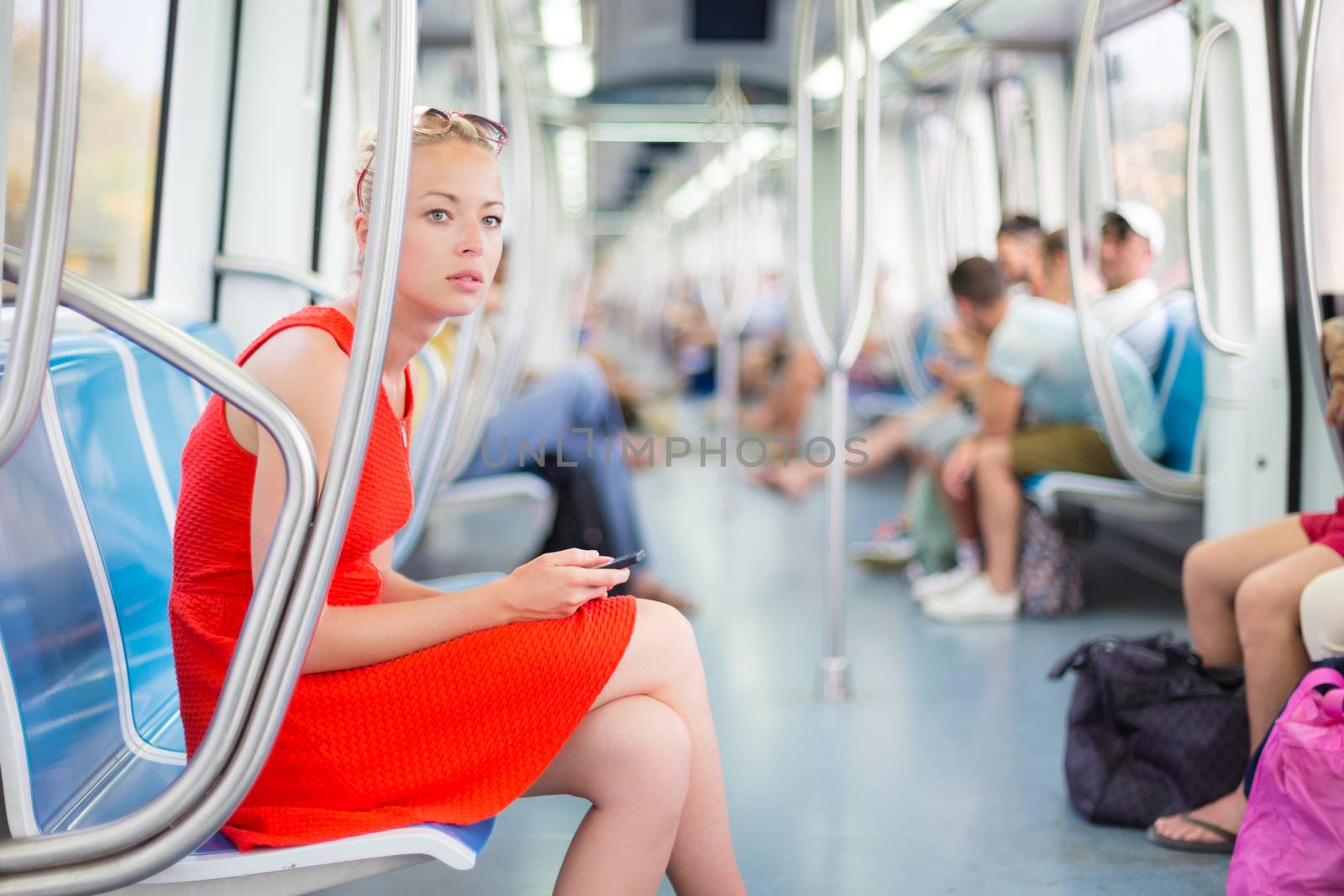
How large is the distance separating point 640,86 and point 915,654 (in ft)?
18.5

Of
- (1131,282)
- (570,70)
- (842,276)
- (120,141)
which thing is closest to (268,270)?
(120,141)

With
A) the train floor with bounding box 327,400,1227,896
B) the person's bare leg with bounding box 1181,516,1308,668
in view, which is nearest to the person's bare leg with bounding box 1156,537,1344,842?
the person's bare leg with bounding box 1181,516,1308,668

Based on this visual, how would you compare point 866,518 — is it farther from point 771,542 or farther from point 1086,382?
point 1086,382

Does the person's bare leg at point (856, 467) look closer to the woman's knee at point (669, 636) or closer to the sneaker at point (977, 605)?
the sneaker at point (977, 605)

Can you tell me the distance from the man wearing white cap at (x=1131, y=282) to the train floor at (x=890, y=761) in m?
0.89

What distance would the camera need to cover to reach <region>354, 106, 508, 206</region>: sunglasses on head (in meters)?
1.39

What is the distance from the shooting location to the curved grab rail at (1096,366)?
300cm

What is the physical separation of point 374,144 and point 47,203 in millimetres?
429

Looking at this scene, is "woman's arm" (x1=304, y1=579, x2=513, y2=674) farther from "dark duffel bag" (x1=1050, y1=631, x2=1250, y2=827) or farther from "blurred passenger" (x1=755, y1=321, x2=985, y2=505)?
"blurred passenger" (x1=755, y1=321, x2=985, y2=505)

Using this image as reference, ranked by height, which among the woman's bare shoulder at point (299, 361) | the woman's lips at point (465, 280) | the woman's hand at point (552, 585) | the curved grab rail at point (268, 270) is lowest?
the woman's hand at point (552, 585)

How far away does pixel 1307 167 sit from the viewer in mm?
1985

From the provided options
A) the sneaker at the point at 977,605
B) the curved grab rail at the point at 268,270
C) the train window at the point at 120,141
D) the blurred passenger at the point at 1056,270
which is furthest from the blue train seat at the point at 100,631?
the blurred passenger at the point at 1056,270

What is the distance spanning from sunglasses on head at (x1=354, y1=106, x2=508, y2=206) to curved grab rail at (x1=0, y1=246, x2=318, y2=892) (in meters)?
0.36

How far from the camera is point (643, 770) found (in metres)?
1.42
